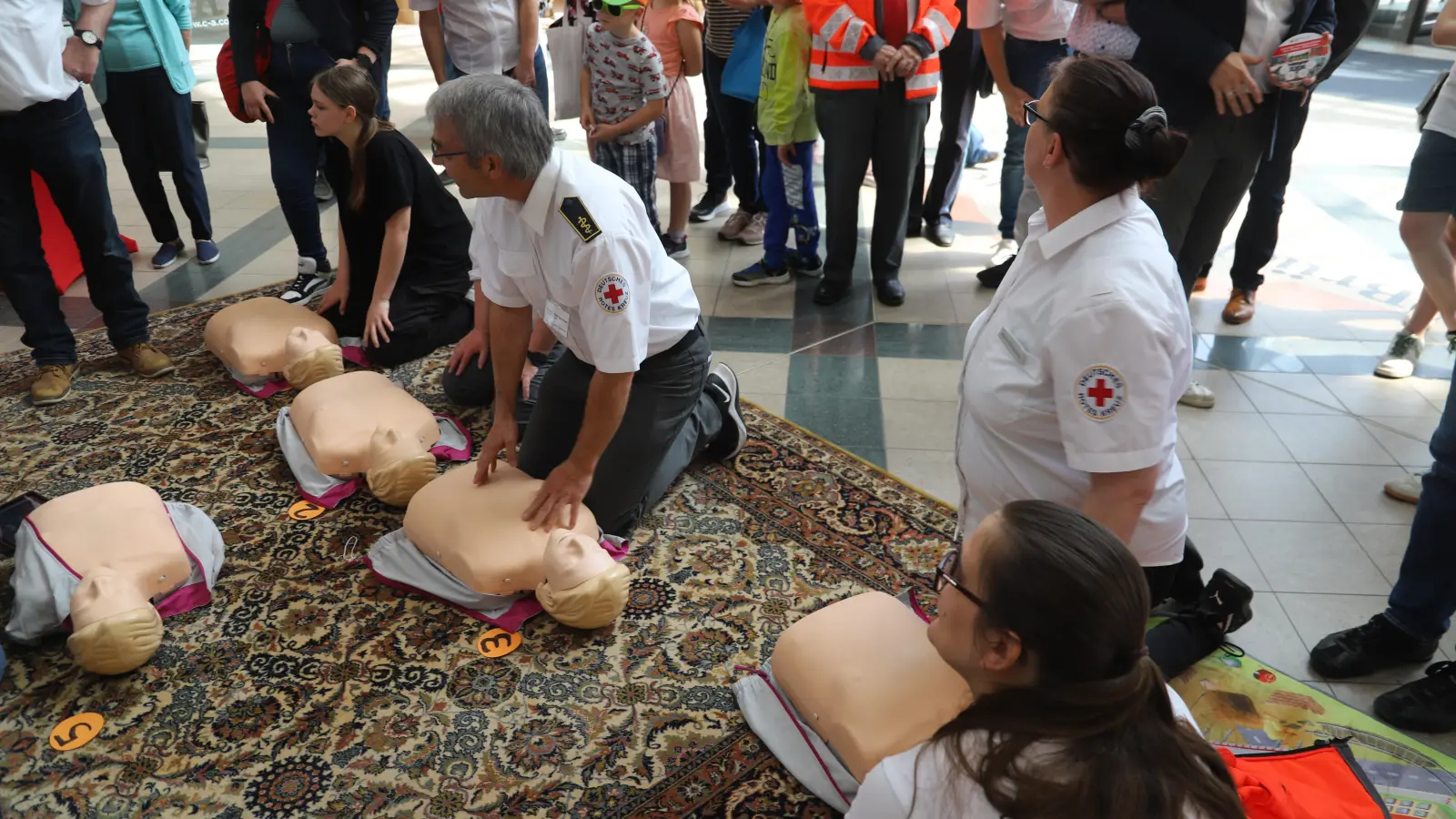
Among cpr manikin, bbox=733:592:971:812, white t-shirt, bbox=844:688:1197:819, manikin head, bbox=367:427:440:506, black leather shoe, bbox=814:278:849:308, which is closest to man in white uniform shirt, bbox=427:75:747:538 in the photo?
manikin head, bbox=367:427:440:506

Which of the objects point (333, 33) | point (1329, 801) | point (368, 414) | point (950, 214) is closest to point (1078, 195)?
point (1329, 801)

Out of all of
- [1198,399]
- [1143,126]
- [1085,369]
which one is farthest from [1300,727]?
[1198,399]

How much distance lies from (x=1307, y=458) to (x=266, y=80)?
12.1 feet

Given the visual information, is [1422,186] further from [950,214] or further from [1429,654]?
[950,214]

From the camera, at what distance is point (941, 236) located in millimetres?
4449

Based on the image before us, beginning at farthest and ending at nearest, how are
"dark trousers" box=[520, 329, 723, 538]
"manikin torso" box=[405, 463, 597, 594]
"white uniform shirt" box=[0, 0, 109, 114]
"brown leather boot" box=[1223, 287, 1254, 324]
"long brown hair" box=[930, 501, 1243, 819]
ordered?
"brown leather boot" box=[1223, 287, 1254, 324] < "white uniform shirt" box=[0, 0, 109, 114] < "dark trousers" box=[520, 329, 723, 538] < "manikin torso" box=[405, 463, 597, 594] < "long brown hair" box=[930, 501, 1243, 819]

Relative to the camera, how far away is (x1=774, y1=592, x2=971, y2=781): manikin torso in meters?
1.72

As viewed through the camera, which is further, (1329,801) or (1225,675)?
(1225,675)

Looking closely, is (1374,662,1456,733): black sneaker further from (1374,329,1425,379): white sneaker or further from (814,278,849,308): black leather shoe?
(814,278,849,308): black leather shoe

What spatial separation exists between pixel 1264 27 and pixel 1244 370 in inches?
48.2

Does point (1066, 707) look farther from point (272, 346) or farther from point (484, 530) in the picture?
point (272, 346)

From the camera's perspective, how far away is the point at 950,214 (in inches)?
189

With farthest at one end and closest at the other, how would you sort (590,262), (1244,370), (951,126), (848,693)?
(951,126) < (1244,370) < (590,262) < (848,693)

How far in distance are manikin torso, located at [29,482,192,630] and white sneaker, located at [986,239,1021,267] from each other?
3.22 metres
